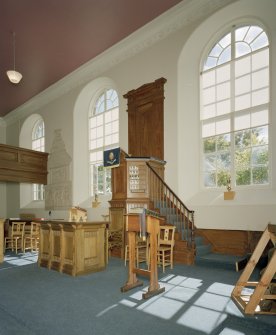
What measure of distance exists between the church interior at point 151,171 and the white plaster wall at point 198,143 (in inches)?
1.1

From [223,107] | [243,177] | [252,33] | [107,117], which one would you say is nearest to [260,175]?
[243,177]

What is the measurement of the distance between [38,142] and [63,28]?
253 inches

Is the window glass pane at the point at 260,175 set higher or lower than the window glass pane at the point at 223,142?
lower

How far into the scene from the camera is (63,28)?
7414 mm

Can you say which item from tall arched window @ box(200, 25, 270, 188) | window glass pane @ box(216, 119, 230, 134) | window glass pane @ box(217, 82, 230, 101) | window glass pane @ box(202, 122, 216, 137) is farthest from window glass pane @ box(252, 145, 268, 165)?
window glass pane @ box(217, 82, 230, 101)

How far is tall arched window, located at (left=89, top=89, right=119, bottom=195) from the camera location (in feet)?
31.4

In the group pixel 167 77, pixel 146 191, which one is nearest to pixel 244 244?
pixel 146 191

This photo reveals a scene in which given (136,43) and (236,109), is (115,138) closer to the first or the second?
(136,43)

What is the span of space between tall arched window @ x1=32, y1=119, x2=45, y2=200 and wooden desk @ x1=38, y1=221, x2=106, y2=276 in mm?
7316

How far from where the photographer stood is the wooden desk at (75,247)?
4.99 m

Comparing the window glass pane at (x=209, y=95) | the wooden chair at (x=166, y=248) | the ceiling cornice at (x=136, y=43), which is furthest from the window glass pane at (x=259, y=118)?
the wooden chair at (x=166, y=248)

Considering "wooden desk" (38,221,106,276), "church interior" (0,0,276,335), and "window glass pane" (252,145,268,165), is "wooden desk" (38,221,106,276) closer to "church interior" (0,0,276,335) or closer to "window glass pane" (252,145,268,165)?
"church interior" (0,0,276,335)

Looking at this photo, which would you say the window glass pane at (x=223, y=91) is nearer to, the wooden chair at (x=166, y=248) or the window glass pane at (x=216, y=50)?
the window glass pane at (x=216, y=50)

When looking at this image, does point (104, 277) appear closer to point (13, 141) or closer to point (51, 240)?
point (51, 240)
